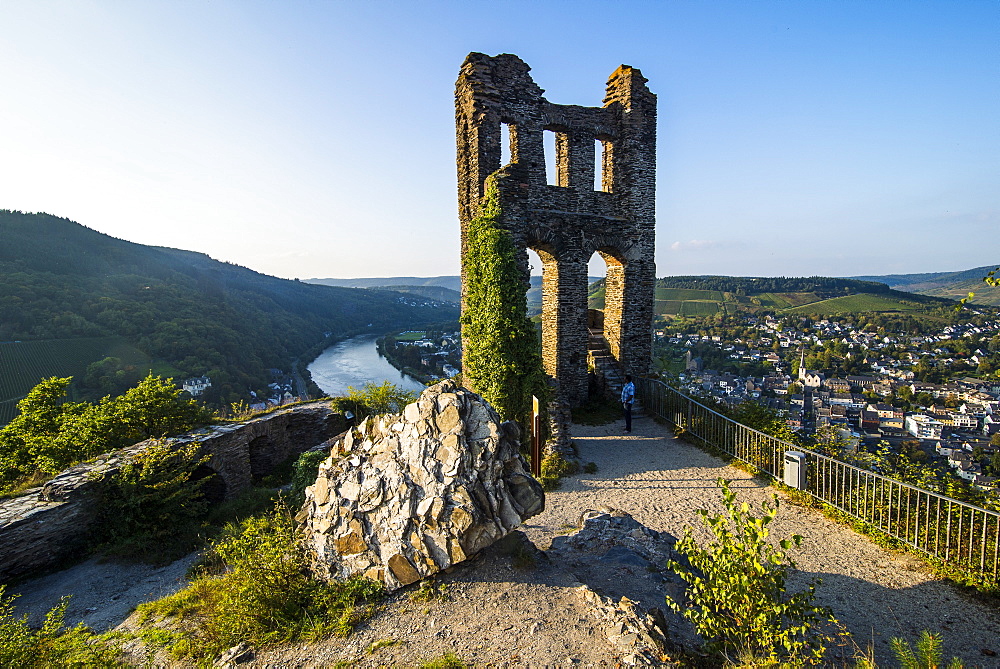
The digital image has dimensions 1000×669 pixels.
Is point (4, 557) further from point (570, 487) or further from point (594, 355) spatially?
point (594, 355)

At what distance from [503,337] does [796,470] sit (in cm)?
603

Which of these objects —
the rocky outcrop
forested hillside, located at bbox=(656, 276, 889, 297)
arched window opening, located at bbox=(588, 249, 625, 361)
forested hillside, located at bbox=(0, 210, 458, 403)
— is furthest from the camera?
forested hillside, located at bbox=(656, 276, 889, 297)

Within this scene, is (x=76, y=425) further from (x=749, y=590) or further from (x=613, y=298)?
(x=613, y=298)

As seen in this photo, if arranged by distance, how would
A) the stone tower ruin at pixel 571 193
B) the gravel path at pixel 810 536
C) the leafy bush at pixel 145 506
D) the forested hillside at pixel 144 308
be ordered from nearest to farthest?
1. the gravel path at pixel 810 536
2. the leafy bush at pixel 145 506
3. the stone tower ruin at pixel 571 193
4. the forested hillside at pixel 144 308

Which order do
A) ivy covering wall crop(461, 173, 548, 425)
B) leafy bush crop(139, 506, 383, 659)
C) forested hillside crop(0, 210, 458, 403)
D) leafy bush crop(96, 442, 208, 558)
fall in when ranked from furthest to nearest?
forested hillside crop(0, 210, 458, 403)
ivy covering wall crop(461, 173, 548, 425)
leafy bush crop(96, 442, 208, 558)
leafy bush crop(139, 506, 383, 659)

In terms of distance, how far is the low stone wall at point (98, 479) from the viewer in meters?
7.02

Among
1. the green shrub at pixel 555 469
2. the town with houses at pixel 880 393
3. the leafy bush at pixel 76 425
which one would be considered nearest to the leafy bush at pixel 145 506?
the leafy bush at pixel 76 425

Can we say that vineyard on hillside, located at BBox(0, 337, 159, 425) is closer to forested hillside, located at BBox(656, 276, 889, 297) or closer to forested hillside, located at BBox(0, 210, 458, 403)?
forested hillside, located at BBox(0, 210, 458, 403)

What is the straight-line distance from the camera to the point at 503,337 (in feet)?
33.5

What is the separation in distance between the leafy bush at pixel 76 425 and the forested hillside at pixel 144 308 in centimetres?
1977

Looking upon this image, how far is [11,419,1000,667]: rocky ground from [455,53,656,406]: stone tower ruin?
5.10 meters

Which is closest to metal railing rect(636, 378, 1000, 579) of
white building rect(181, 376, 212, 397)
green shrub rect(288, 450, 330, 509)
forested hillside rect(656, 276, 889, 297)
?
green shrub rect(288, 450, 330, 509)

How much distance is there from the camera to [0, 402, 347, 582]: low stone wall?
23.0 ft

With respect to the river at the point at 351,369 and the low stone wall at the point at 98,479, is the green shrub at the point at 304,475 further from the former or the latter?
the river at the point at 351,369
